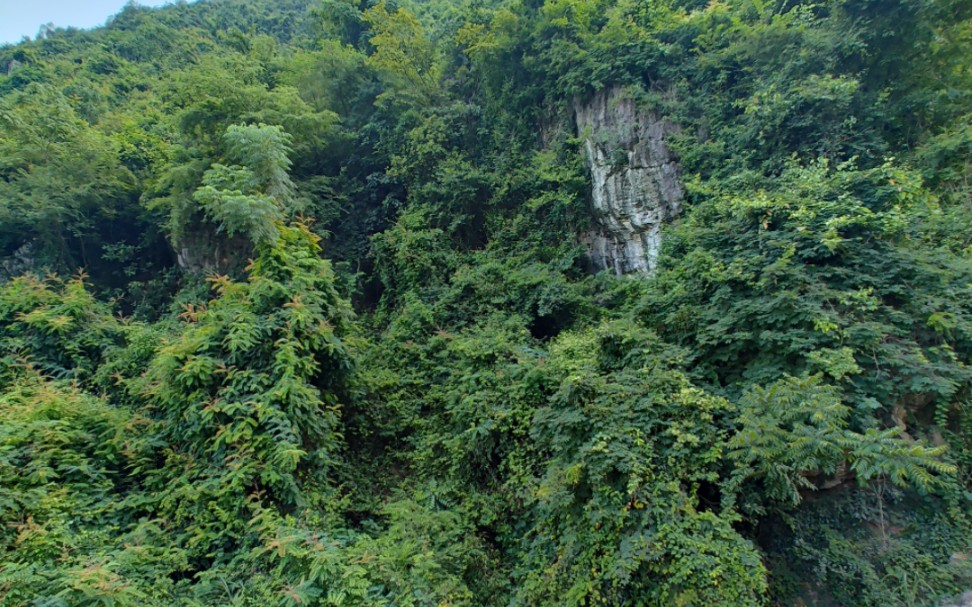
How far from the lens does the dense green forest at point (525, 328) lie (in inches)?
173

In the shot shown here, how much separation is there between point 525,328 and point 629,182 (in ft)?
15.0

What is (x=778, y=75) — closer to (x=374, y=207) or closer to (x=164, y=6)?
(x=374, y=207)

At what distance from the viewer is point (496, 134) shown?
12.5m

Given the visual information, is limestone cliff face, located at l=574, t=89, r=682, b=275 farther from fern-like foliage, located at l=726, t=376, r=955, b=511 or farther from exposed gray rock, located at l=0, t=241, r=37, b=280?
exposed gray rock, located at l=0, t=241, r=37, b=280

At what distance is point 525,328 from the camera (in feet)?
28.4

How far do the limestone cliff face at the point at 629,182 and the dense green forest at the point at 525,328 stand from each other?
74mm

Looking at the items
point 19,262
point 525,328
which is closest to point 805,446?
point 525,328

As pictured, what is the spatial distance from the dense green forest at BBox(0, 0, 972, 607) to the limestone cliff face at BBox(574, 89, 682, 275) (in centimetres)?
7

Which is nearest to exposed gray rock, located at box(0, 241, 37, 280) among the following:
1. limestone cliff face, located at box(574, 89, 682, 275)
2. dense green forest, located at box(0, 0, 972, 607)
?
dense green forest, located at box(0, 0, 972, 607)

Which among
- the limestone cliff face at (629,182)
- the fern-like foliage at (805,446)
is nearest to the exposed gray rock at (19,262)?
the limestone cliff face at (629,182)

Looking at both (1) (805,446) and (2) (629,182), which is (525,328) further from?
(1) (805,446)

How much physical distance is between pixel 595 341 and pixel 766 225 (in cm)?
305

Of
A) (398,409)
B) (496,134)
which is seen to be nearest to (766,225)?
(398,409)

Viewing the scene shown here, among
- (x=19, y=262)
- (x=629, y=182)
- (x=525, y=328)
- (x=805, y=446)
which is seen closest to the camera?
(x=805, y=446)
